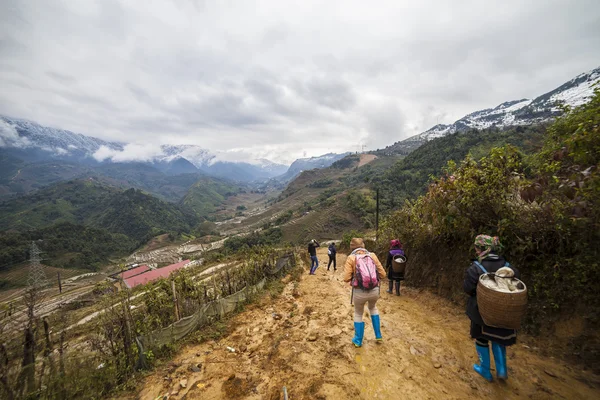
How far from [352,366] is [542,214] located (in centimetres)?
462

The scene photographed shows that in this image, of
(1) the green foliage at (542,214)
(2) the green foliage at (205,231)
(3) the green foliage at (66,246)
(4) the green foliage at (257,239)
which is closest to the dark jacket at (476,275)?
(1) the green foliage at (542,214)

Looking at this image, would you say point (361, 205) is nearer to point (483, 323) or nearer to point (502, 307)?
point (483, 323)

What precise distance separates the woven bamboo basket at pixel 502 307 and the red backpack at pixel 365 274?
152 cm

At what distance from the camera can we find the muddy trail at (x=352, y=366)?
347cm

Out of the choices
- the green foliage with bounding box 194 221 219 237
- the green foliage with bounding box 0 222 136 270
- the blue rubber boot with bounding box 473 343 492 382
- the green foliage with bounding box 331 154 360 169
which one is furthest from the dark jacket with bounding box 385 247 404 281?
the green foliage with bounding box 331 154 360 169

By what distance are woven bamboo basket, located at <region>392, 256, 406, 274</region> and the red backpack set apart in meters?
3.29

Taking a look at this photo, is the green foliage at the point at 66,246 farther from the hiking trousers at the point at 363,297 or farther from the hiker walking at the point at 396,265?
the hiking trousers at the point at 363,297

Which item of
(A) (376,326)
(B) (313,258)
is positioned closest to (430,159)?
(B) (313,258)

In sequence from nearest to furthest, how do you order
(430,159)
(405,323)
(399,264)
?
1. (405,323)
2. (399,264)
3. (430,159)

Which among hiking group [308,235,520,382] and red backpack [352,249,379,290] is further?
red backpack [352,249,379,290]

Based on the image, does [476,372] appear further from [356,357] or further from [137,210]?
[137,210]

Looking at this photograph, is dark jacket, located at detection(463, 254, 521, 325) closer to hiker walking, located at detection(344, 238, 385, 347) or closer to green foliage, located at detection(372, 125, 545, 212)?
hiker walking, located at detection(344, 238, 385, 347)

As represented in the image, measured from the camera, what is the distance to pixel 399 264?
7359 millimetres

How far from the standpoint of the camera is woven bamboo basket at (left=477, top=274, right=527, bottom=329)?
305 centimetres
